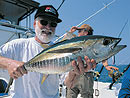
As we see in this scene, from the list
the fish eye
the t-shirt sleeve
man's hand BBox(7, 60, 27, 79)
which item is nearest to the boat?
the t-shirt sleeve

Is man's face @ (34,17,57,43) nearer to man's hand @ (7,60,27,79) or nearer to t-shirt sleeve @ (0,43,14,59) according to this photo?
t-shirt sleeve @ (0,43,14,59)

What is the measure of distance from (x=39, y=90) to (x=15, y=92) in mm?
280

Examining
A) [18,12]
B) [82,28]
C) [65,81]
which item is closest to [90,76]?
[82,28]

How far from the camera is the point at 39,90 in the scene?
1438mm

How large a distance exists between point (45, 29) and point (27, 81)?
68 centimetres

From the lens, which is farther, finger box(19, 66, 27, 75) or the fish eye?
finger box(19, 66, 27, 75)

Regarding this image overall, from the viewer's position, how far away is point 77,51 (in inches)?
39.7

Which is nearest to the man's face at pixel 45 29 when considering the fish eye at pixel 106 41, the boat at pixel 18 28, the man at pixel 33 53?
the man at pixel 33 53

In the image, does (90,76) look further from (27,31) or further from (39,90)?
(27,31)

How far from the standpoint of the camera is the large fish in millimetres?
981

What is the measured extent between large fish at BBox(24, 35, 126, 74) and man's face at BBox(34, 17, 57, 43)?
49 cm

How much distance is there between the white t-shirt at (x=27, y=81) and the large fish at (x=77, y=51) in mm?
429

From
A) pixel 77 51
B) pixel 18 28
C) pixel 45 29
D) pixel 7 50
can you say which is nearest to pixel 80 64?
pixel 77 51

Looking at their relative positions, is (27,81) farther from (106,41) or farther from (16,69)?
(106,41)
